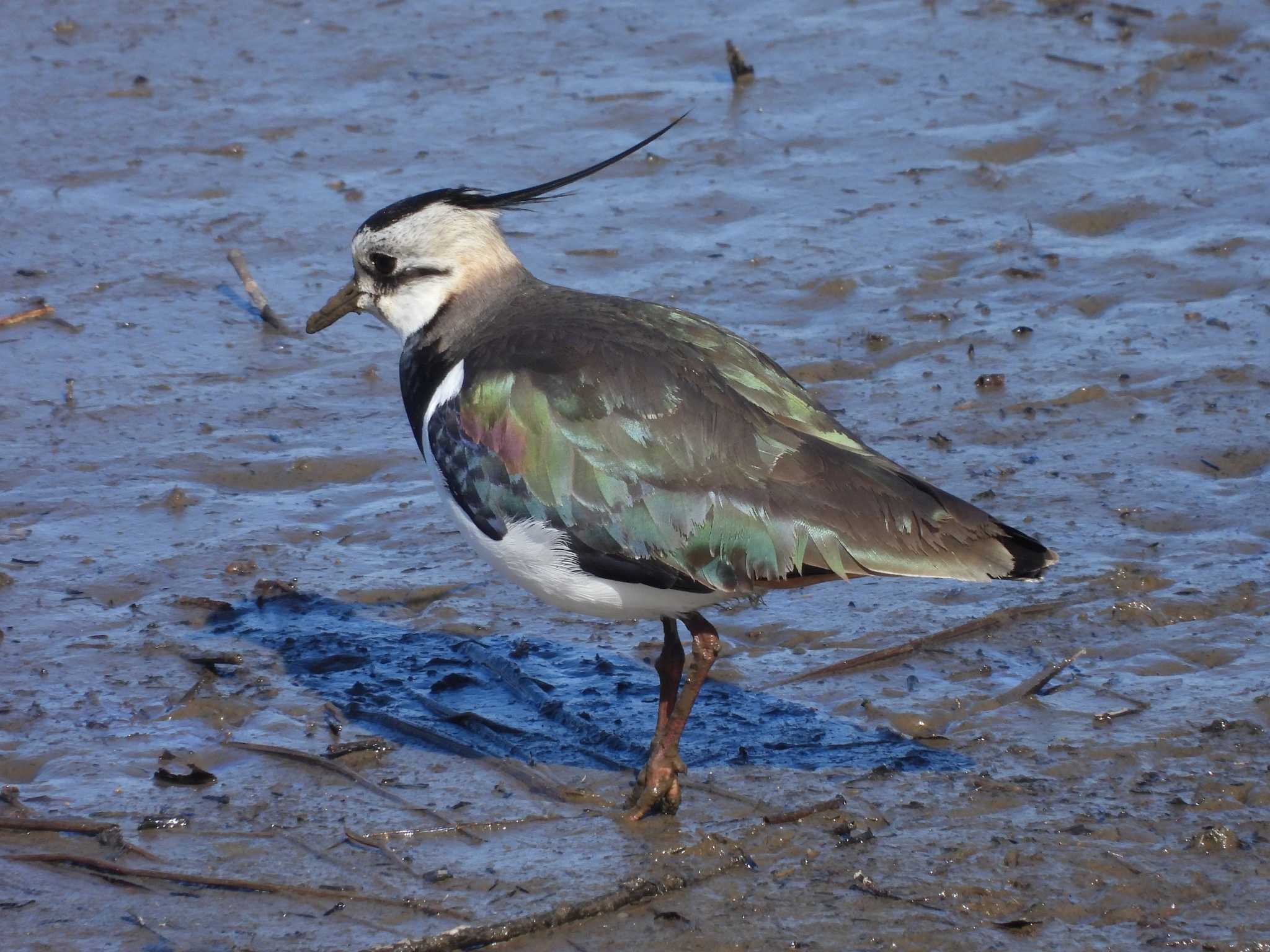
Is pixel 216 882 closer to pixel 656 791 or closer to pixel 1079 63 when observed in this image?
pixel 656 791

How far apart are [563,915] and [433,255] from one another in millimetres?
2435

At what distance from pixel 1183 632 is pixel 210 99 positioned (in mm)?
7315

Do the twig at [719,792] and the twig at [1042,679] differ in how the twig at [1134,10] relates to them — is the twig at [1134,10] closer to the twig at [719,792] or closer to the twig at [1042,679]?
the twig at [1042,679]

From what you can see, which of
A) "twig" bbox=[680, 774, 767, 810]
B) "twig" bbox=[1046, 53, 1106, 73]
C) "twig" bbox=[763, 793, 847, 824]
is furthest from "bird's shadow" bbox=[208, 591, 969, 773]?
"twig" bbox=[1046, 53, 1106, 73]

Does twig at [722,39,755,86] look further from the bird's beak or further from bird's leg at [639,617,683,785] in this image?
bird's leg at [639,617,683,785]

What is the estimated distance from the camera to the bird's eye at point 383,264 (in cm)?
603

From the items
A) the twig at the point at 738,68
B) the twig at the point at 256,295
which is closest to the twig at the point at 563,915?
the twig at the point at 256,295

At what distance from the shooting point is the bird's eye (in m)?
6.03

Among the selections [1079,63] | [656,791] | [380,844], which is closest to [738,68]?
[1079,63]

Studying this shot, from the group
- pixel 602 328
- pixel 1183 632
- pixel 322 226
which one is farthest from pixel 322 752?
pixel 322 226

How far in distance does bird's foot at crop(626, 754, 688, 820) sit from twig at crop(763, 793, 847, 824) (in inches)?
12.3

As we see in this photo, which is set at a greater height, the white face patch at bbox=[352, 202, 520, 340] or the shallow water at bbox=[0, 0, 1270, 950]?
the white face patch at bbox=[352, 202, 520, 340]

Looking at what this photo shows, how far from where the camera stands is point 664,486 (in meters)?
5.20

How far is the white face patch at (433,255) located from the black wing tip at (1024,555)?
2.08 meters
